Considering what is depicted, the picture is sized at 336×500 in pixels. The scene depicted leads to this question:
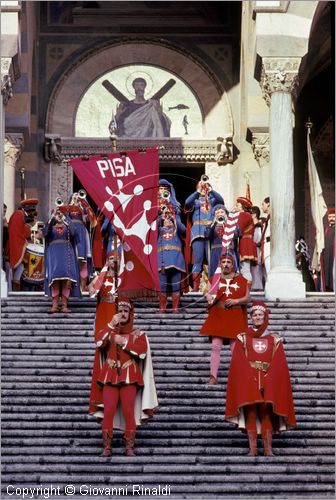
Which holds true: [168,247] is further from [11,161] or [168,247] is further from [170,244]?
[11,161]

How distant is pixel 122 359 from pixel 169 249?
4.37 metres

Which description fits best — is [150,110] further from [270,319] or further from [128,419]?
[128,419]

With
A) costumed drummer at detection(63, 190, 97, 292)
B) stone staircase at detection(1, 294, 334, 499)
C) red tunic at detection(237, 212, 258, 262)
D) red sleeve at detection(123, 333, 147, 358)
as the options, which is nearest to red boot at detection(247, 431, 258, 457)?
stone staircase at detection(1, 294, 334, 499)

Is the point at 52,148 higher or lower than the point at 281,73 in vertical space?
higher

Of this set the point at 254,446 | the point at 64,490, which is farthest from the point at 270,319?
the point at 64,490

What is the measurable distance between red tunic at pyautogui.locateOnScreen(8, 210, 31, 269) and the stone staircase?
1.86 metres

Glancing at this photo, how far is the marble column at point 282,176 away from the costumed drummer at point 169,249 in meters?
1.75

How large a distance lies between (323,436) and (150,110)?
43.3ft

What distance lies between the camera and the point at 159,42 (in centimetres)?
2622

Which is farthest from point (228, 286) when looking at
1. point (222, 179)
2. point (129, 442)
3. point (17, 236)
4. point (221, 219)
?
point (222, 179)

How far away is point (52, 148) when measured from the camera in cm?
2536

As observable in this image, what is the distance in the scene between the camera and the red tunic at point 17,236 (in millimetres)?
18922

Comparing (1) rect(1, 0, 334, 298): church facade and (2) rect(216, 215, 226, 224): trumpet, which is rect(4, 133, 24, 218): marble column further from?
(2) rect(216, 215, 226, 224): trumpet

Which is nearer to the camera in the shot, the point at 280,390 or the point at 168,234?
the point at 280,390
